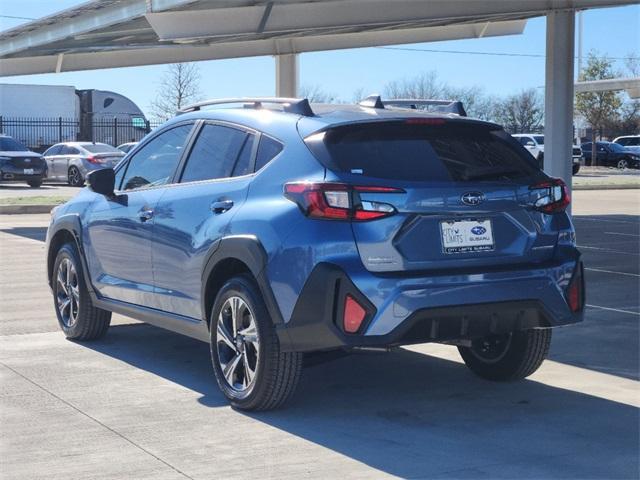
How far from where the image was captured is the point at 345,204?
5.91 meters

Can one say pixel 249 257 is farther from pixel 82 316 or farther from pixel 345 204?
pixel 82 316

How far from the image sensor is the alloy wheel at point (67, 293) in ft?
28.5

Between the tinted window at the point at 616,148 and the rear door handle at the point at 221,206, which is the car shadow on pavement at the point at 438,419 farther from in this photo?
the tinted window at the point at 616,148

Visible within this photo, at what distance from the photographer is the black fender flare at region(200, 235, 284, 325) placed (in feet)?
20.1

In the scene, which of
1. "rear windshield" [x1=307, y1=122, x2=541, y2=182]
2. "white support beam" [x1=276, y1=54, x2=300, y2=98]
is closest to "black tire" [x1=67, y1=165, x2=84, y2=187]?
"white support beam" [x1=276, y1=54, x2=300, y2=98]

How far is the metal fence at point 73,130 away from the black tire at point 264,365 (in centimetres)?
4012

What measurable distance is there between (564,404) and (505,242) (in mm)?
1151

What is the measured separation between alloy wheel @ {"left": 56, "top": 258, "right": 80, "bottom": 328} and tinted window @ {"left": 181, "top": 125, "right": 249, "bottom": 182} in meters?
1.81

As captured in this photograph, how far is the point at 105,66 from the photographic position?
2586cm

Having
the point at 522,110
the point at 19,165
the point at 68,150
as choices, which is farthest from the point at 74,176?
the point at 522,110

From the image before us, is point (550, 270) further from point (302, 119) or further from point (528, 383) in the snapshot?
point (302, 119)

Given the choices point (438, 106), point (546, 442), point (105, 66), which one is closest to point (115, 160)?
point (105, 66)

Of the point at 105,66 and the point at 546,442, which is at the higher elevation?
the point at 105,66

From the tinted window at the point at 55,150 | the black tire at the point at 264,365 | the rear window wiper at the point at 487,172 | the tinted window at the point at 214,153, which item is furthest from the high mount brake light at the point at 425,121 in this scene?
the tinted window at the point at 55,150
